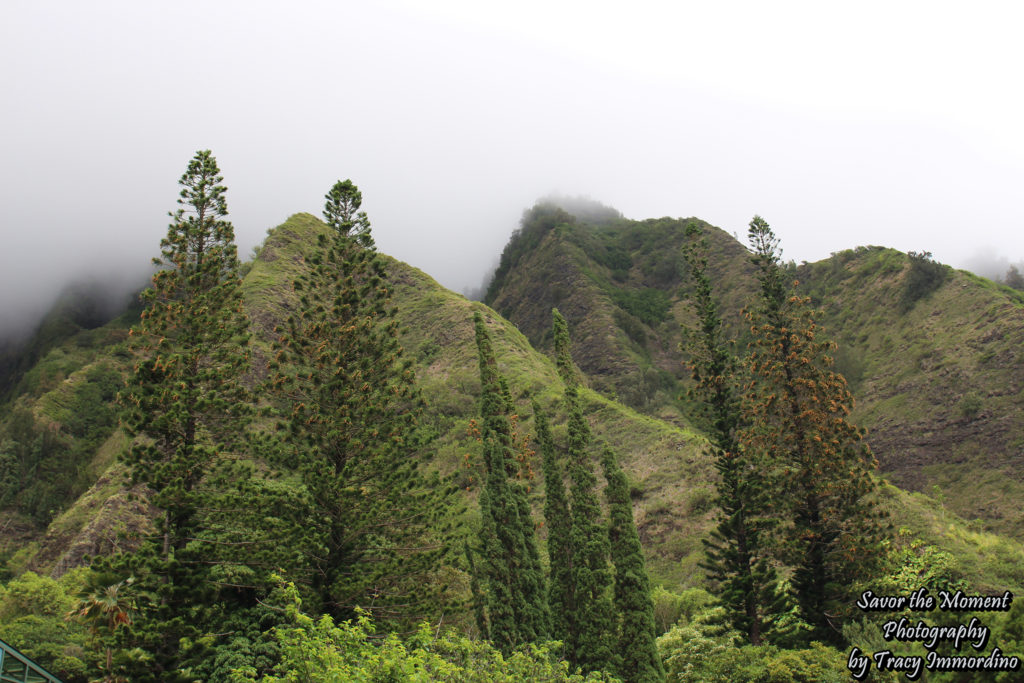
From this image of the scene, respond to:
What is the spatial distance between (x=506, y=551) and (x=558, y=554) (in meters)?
2.04

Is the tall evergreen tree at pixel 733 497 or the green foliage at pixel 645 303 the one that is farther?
the green foliage at pixel 645 303

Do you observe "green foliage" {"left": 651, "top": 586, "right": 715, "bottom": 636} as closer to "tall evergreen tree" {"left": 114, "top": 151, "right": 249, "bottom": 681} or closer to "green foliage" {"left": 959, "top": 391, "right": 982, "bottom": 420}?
"tall evergreen tree" {"left": 114, "top": 151, "right": 249, "bottom": 681}

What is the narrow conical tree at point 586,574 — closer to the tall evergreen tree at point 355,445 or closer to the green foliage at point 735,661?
the green foliage at point 735,661

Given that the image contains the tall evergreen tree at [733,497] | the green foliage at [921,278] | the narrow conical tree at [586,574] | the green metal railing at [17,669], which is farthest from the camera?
the green foliage at [921,278]

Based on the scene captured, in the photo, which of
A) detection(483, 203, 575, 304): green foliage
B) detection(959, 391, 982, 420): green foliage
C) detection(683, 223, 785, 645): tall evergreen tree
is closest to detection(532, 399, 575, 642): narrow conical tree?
detection(683, 223, 785, 645): tall evergreen tree

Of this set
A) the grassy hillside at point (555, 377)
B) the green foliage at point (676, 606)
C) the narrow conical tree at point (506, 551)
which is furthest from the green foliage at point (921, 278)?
the narrow conical tree at point (506, 551)

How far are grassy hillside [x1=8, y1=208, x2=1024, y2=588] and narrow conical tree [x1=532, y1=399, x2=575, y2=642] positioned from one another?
3.85m

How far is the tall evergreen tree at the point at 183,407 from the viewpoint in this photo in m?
13.3

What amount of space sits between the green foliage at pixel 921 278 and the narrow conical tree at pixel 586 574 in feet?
150

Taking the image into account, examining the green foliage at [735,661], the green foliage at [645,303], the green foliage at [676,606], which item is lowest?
the green foliage at [676,606]

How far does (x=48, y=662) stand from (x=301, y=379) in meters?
22.7

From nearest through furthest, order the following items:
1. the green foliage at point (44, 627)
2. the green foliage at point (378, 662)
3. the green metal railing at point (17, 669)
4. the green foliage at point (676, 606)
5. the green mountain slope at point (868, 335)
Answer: the green foliage at point (378, 662), the green metal railing at point (17, 669), the green foliage at point (676, 606), the green foliage at point (44, 627), the green mountain slope at point (868, 335)

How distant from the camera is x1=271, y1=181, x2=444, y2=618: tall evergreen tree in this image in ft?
53.4

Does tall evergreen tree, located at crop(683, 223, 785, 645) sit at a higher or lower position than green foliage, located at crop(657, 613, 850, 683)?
higher
